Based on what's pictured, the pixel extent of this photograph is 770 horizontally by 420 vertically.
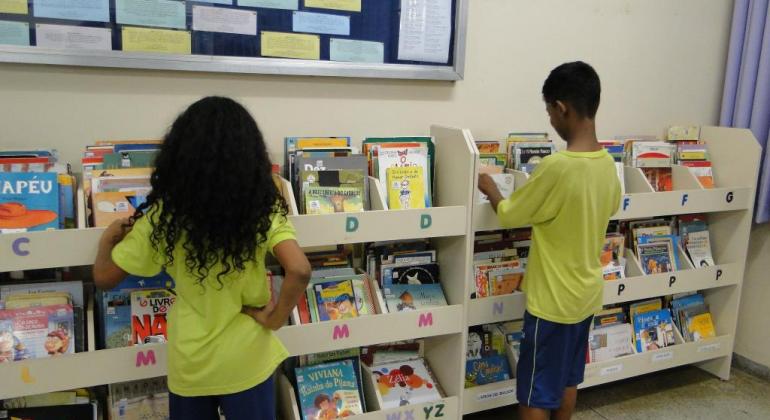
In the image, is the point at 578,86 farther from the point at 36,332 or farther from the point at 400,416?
the point at 36,332

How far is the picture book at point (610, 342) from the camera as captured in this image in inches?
104

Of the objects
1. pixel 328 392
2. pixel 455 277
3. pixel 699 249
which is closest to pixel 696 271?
pixel 699 249

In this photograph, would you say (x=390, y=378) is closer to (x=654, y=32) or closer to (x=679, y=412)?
(x=679, y=412)

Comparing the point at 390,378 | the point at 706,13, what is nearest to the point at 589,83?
the point at 390,378

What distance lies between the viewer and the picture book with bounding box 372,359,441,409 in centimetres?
222

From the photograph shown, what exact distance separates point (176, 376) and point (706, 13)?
3172 mm

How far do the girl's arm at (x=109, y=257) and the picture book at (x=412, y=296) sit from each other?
3.30 feet

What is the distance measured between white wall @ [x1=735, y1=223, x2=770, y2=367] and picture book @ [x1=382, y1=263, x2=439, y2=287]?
6.47 feet

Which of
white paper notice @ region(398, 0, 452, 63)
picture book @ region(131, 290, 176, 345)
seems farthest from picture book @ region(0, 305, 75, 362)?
white paper notice @ region(398, 0, 452, 63)

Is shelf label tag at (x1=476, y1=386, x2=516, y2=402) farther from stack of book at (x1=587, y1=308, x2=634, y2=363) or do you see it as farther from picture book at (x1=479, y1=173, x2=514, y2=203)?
picture book at (x1=479, y1=173, x2=514, y2=203)

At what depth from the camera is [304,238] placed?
1865 mm

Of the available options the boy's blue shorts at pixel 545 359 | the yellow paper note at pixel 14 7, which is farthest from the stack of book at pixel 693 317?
the yellow paper note at pixel 14 7

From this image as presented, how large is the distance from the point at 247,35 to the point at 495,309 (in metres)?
1.43

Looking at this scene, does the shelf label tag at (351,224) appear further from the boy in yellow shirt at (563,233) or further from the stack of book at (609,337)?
the stack of book at (609,337)
